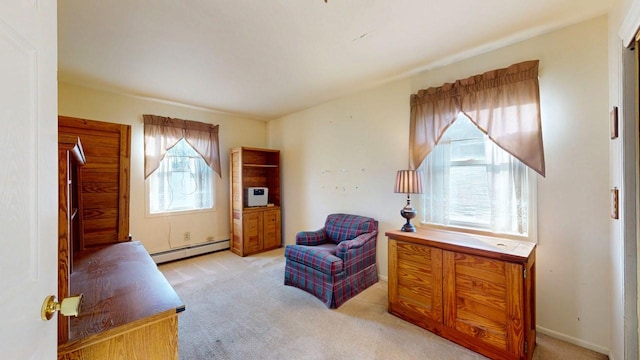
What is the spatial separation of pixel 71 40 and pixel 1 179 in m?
2.52

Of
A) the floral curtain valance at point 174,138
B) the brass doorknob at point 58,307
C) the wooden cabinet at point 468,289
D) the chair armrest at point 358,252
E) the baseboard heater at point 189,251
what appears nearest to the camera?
the brass doorknob at point 58,307

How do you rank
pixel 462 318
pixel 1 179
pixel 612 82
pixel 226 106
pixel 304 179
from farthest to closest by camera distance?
pixel 304 179 → pixel 226 106 → pixel 462 318 → pixel 612 82 → pixel 1 179

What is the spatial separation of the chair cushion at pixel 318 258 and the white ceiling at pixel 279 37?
6.67 feet

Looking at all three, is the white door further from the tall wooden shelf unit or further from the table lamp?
→ the tall wooden shelf unit

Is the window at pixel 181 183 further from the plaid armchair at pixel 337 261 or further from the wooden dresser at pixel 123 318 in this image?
the wooden dresser at pixel 123 318

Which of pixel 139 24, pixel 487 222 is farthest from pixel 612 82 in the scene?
pixel 139 24

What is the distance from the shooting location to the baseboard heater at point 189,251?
3.84 meters

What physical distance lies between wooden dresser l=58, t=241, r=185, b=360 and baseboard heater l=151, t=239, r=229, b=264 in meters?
2.50

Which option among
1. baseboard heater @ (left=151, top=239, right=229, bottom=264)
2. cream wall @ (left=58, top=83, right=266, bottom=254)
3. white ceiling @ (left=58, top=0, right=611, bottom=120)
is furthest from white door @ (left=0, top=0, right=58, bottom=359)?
baseboard heater @ (left=151, top=239, right=229, bottom=264)

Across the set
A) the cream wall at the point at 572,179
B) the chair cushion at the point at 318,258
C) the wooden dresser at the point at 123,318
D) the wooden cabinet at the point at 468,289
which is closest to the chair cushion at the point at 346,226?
the chair cushion at the point at 318,258

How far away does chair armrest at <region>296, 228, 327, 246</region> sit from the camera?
10.7 feet

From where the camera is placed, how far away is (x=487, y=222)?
2416 millimetres

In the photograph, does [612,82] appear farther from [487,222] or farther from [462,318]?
[462,318]

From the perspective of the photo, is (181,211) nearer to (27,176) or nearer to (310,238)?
(310,238)
